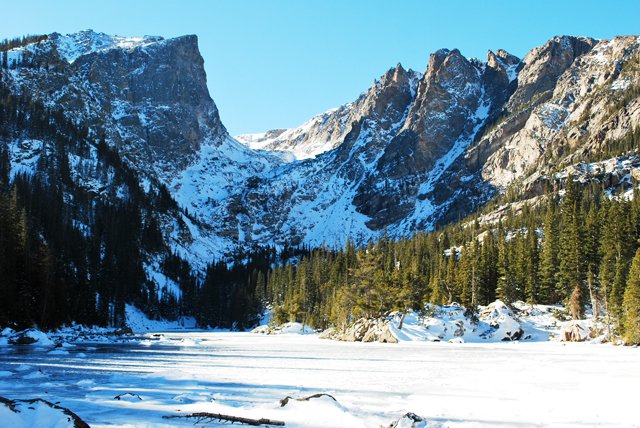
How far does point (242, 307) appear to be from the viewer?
128500 millimetres

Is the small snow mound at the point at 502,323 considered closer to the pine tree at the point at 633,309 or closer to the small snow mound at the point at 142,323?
the pine tree at the point at 633,309

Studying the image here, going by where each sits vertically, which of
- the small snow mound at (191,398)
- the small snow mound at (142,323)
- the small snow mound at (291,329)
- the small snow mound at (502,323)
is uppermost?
the small snow mound at (191,398)

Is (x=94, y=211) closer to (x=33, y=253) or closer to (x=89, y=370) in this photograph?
(x=33, y=253)

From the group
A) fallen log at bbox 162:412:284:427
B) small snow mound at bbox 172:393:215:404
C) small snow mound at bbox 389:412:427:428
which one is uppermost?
small snow mound at bbox 389:412:427:428

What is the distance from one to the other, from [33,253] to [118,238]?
82.5 meters

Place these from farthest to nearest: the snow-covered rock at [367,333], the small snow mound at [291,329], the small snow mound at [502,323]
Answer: the small snow mound at [291,329], the snow-covered rock at [367,333], the small snow mound at [502,323]

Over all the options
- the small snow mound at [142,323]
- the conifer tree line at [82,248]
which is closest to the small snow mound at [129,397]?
the conifer tree line at [82,248]

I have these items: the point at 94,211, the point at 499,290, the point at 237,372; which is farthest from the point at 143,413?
the point at 94,211

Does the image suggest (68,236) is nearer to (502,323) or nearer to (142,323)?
(142,323)

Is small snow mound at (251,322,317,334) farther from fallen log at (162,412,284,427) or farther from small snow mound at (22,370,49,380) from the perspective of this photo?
fallen log at (162,412,284,427)

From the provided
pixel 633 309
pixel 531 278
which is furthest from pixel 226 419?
pixel 531 278

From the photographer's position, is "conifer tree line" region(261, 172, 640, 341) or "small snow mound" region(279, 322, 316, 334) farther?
"small snow mound" region(279, 322, 316, 334)

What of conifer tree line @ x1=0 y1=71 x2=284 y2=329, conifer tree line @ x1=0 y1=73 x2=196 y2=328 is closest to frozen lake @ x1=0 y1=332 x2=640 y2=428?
conifer tree line @ x1=0 y1=73 x2=196 y2=328

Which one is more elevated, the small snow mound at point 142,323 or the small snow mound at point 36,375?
the small snow mound at point 36,375
